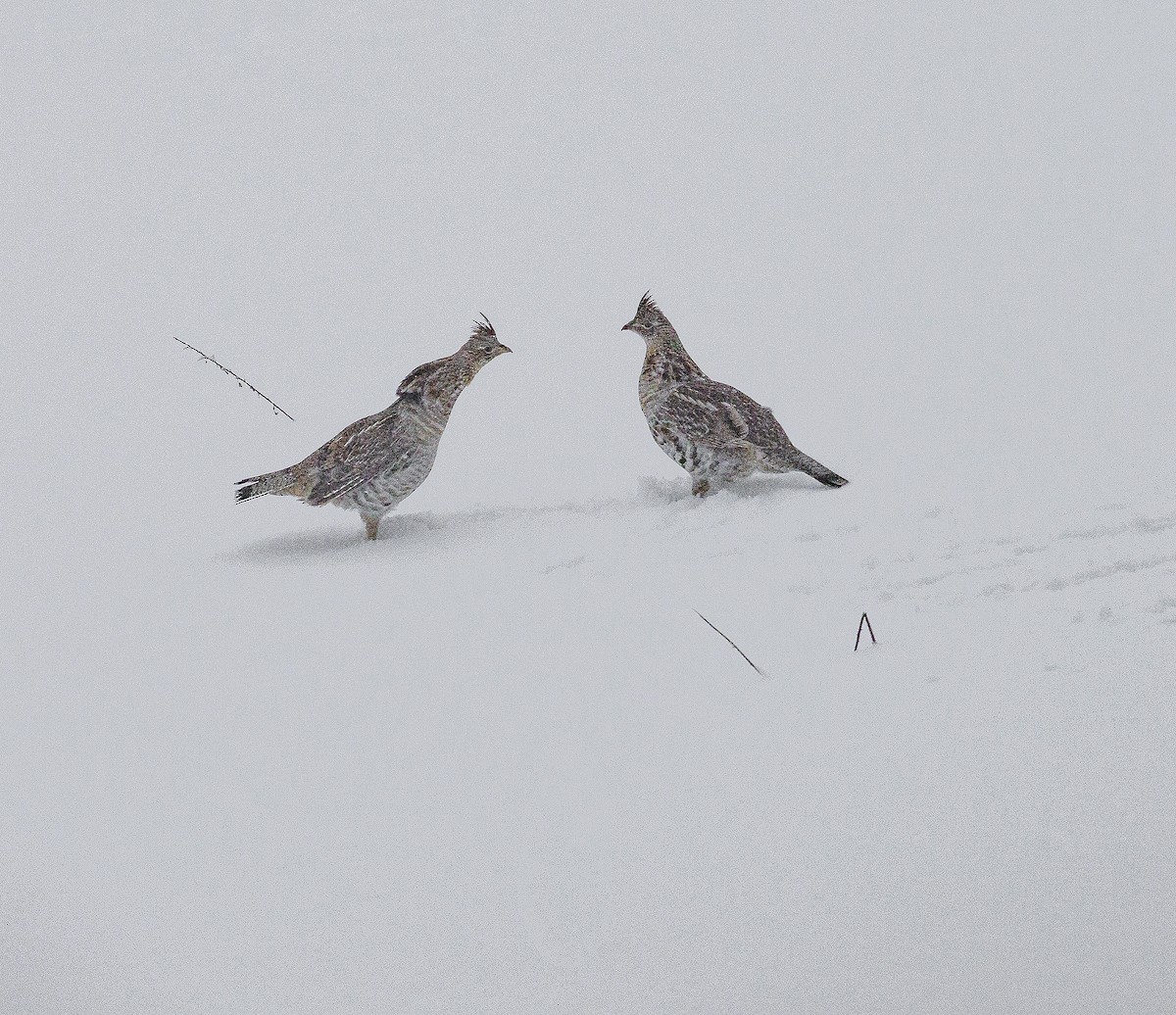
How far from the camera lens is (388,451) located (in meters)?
7.64

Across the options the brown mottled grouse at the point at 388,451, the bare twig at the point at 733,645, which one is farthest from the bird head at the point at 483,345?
the bare twig at the point at 733,645

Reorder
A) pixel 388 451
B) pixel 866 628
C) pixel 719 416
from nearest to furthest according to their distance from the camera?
pixel 866 628
pixel 388 451
pixel 719 416

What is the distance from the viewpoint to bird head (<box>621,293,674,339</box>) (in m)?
8.29

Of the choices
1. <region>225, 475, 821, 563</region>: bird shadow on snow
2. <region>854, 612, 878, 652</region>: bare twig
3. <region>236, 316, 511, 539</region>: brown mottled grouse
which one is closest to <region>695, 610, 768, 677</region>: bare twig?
<region>854, 612, 878, 652</region>: bare twig

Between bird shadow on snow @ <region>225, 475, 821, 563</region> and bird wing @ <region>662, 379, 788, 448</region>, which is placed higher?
bird wing @ <region>662, 379, 788, 448</region>

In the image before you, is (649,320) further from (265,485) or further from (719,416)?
(265,485)

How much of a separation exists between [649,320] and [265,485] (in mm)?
2637

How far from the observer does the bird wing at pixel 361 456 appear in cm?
764

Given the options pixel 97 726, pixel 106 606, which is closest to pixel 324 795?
pixel 97 726

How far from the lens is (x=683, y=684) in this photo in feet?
18.6

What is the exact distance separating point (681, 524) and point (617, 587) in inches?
35.5

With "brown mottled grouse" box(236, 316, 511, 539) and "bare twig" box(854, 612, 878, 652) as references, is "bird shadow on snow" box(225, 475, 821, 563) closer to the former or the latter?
"brown mottled grouse" box(236, 316, 511, 539)

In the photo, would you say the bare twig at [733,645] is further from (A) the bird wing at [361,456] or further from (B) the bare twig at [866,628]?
(A) the bird wing at [361,456]

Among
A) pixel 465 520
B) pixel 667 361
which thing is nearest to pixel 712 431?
pixel 667 361
